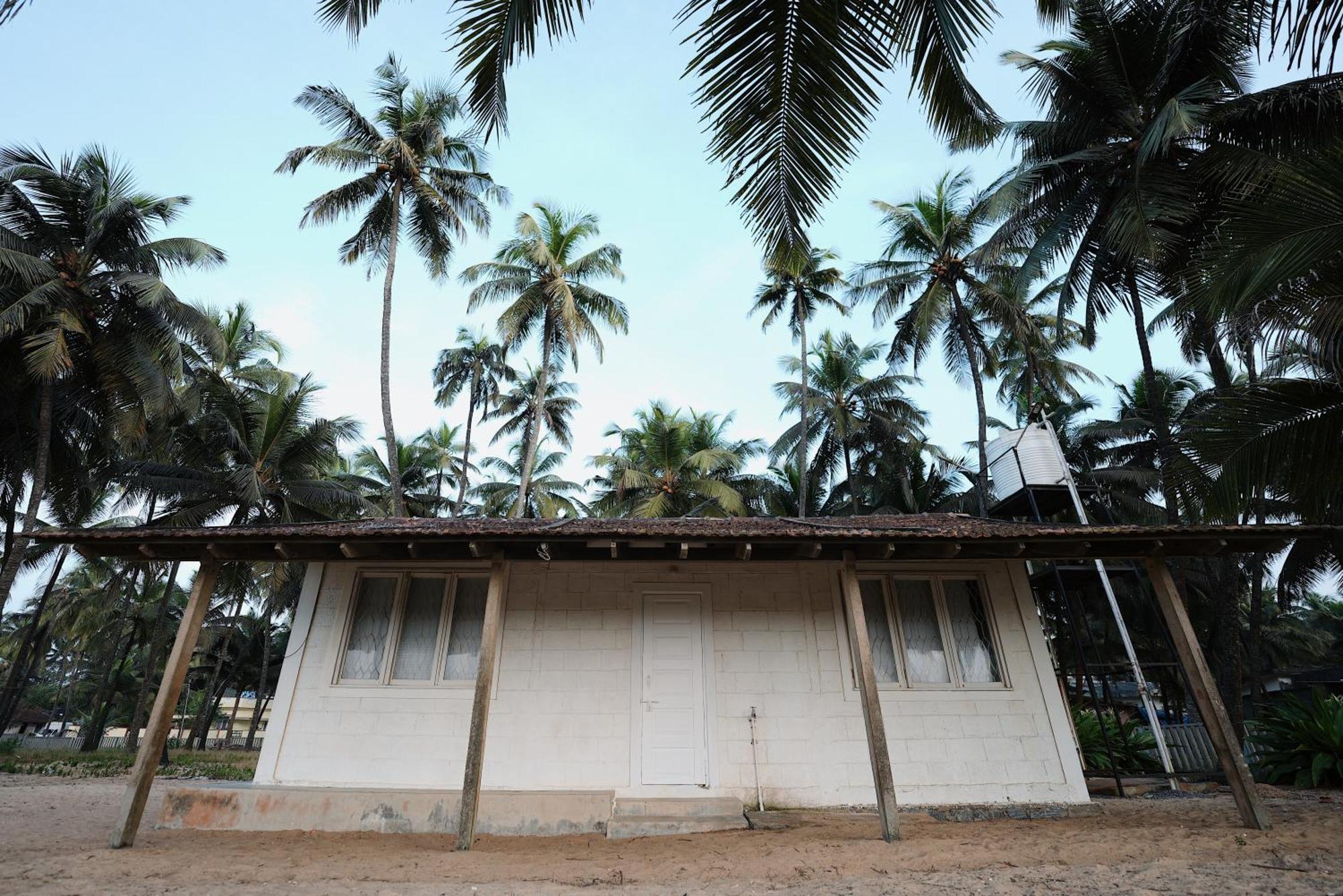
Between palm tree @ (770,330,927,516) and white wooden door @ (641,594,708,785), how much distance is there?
786 inches

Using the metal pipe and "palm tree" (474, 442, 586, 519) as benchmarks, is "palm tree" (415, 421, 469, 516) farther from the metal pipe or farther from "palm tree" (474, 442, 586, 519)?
the metal pipe

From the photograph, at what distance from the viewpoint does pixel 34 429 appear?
56.2ft

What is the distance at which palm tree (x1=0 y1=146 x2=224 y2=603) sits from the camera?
582 inches

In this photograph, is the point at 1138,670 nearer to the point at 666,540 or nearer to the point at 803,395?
the point at 666,540

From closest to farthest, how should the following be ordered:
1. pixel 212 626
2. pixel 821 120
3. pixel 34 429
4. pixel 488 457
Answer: pixel 821 120 < pixel 34 429 < pixel 212 626 < pixel 488 457

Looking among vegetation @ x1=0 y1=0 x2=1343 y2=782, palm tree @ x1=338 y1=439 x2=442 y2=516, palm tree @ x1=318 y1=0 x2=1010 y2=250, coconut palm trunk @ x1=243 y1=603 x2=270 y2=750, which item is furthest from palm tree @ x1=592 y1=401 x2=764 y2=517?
palm tree @ x1=318 y1=0 x2=1010 y2=250

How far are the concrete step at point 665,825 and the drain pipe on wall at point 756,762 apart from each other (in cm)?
50

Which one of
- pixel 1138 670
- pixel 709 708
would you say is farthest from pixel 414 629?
pixel 1138 670

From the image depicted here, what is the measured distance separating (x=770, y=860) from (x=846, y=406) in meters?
24.4

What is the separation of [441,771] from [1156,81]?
1680 cm

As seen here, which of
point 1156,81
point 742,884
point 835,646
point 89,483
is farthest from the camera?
point 89,483

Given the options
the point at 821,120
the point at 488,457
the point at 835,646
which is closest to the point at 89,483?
the point at 488,457

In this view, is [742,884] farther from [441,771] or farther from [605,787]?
[441,771]

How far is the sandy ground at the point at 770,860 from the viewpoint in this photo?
16.1 feet
